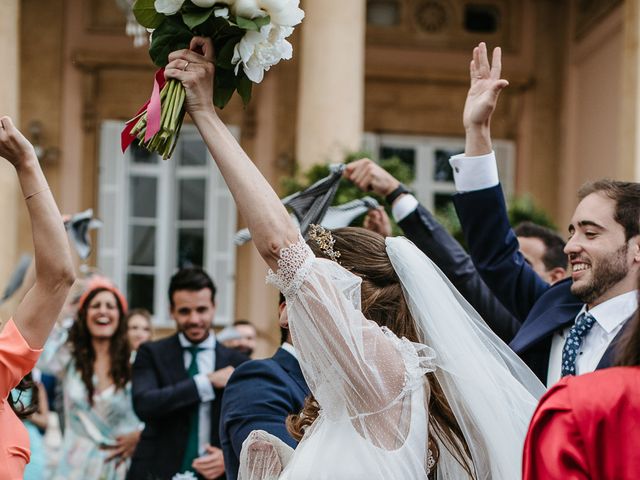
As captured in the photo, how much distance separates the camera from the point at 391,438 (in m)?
2.79

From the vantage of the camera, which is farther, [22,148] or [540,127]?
[540,127]

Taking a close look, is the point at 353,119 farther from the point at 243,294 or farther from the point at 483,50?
the point at 483,50

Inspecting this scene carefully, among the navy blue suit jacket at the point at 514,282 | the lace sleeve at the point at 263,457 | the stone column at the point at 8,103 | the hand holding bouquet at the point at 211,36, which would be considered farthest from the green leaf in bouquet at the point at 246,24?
the stone column at the point at 8,103

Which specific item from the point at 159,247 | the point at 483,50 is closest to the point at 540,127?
the point at 159,247

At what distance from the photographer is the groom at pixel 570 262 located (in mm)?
3539

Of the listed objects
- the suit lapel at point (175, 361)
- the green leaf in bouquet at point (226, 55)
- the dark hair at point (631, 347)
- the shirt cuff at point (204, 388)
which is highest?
the green leaf in bouquet at point (226, 55)

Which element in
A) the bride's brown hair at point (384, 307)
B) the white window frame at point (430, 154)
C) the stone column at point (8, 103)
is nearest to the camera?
the bride's brown hair at point (384, 307)

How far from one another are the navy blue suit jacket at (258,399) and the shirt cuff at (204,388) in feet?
5.79

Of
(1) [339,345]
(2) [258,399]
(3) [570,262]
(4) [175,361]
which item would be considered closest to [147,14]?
(1) [339,345]

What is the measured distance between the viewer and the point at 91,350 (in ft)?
21.7

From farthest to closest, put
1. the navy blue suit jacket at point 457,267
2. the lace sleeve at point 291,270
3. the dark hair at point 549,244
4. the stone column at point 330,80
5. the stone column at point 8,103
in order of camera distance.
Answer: the stone column at point 330,80, the stone column at point 8,103, the dark hair at point 549,244, the navy blue suit jacket at point 457,267, the lace sleeve at point 291,270

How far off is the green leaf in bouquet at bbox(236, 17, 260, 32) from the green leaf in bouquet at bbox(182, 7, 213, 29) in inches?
3.1

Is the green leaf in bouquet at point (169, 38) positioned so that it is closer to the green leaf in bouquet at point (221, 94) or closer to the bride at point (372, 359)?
the bride at point (372, 359)

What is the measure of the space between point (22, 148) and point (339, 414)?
1.21 metres
